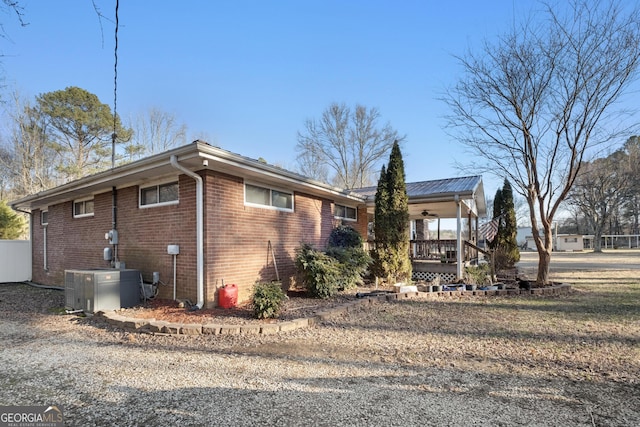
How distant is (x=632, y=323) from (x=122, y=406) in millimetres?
7545

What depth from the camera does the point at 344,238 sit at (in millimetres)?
10422

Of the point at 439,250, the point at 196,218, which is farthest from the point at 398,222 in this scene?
the point at 196,218

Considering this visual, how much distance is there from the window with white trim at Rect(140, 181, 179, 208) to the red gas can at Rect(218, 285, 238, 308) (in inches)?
85.5

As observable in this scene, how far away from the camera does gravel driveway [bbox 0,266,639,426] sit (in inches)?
108

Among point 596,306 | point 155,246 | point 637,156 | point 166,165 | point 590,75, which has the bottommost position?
point 596,306

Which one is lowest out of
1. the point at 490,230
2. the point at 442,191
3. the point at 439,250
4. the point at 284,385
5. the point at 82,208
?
the point at 284,385

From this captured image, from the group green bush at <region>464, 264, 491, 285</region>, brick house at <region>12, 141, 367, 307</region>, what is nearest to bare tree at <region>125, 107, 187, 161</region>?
brick house at <region>12, 141, 367, 307</region>

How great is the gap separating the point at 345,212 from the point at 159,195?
632 cm

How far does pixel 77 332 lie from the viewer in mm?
5422

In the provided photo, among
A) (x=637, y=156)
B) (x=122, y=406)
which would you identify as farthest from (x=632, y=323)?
(x=637, y=156)

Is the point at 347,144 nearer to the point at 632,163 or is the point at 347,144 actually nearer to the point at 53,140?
the point at 53,140

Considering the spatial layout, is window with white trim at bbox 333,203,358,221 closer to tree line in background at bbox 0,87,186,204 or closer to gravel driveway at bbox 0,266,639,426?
gravel driveway at bbox 0,266,639,426

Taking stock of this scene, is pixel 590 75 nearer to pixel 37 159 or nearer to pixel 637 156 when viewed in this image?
pixel 37 159

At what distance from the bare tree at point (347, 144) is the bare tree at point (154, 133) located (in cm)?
1028
